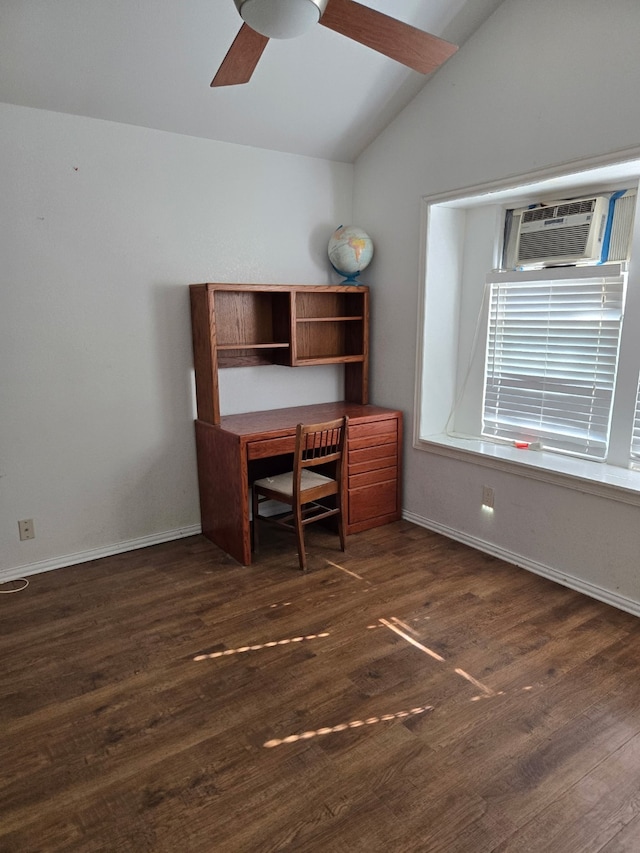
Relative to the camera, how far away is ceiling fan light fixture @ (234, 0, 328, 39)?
5.32ft

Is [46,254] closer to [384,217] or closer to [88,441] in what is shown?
[88,441]

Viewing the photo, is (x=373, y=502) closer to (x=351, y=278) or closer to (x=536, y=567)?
(x=536, y=567)

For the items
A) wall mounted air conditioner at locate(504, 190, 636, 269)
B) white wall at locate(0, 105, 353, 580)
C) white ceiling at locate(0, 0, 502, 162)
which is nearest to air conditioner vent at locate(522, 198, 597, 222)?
wall mounted air conditioner at locate(504, 190, 636, 269)

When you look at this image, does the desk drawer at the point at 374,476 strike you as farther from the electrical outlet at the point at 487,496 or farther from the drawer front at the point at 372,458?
the electrical outlet at the point at 487,496

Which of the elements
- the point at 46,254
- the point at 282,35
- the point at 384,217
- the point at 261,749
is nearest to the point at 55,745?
the point at 261,749

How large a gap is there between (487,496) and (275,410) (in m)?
1.47

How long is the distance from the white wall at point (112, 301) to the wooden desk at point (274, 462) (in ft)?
0.67

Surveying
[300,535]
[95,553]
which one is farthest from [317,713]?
[95,553]

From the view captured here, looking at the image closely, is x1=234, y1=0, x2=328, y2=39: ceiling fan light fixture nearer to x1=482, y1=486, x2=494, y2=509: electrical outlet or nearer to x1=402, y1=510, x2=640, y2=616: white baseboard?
x1=482, y1=486, x2=494, y2=509: electrical outlet

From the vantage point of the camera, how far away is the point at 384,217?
3609 millimetres

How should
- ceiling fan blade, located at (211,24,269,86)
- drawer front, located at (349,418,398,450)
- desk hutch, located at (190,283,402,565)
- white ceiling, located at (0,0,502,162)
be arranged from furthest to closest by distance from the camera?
drawer front, located at (349,418,398,450) < desk hutch, located at (190,283,402,565) < white ceiling, located at (0,0,502,162) < ceiling fan blade, located at (211,24,269,86)

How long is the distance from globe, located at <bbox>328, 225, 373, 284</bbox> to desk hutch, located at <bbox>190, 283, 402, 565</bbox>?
0.48 ft

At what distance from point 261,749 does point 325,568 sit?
4.27 feet

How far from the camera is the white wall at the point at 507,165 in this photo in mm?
2418
